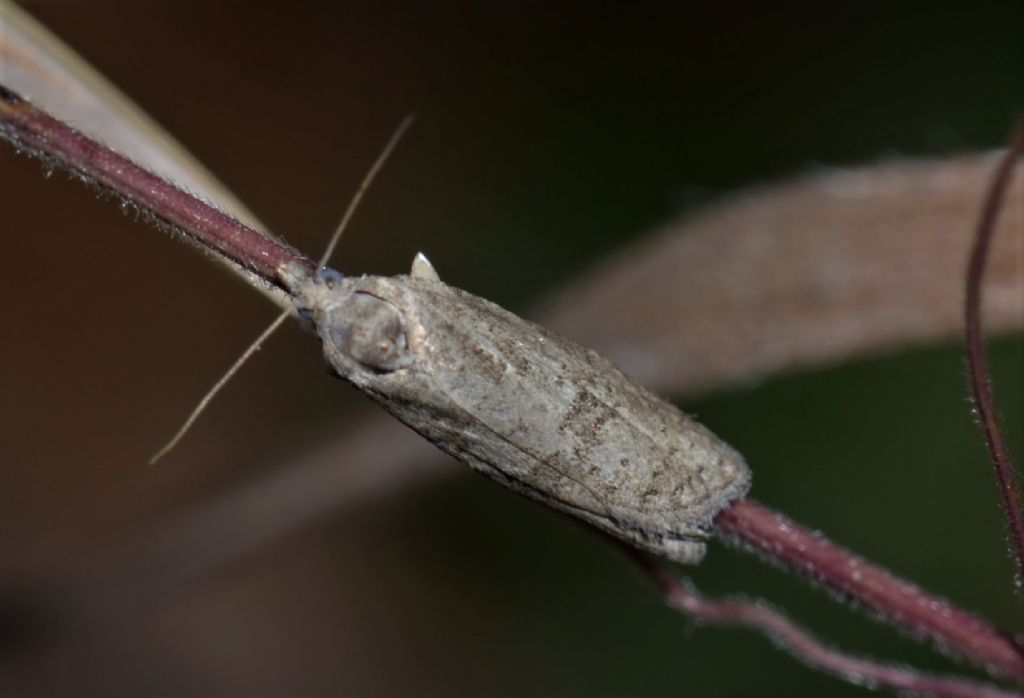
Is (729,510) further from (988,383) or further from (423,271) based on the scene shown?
(423,271)

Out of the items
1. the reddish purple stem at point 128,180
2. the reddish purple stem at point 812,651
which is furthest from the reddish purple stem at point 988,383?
the reddish purple stem at point 128,180

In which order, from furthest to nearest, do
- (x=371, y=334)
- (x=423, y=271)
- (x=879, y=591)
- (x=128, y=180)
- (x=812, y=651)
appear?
(x=812, y=651)
(x=423, y=271)
(x=371, y=334)
(x=879, y=591)
(x=128, y=180)

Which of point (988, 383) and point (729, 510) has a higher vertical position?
point (988, 383)

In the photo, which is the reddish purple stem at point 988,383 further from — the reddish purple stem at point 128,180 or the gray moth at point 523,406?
the reddish purple stem at point 128,180

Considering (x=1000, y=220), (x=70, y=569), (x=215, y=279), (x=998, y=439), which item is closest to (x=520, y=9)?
(x=215, y=279)

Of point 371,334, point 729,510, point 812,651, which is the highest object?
point 371,334

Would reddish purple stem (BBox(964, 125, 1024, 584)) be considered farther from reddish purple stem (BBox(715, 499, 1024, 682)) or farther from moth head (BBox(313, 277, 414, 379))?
moth head (BBox(313, 277, 414, 379))

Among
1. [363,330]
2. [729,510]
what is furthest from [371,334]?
[729,510]

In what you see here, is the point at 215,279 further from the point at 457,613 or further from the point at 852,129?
the point at 852,129
